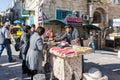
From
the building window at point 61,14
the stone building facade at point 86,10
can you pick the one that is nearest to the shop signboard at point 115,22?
the stone building facade at point 86,10

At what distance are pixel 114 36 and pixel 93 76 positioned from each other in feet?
61.0

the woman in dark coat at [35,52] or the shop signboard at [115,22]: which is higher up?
the woman in dark coat at [35,52]

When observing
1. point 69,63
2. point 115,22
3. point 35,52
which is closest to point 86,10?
point 115,22

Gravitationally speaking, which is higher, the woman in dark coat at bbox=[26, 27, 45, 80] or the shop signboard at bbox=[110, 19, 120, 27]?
the woman in dark coat at bbox=[26, 27, 45, 80]

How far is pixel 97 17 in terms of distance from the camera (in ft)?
90.0

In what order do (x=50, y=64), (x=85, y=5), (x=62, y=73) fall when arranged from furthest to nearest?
(x=85, y=5), (x=50, y=64), (x=62, y=73)

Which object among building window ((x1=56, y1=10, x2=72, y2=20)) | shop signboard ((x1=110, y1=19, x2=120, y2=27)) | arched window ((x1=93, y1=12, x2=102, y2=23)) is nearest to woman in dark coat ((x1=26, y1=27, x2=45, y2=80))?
building window ((x1=56, y1=10, x2=72, y2=20))

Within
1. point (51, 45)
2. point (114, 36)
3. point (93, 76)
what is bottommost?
point (114, 36)

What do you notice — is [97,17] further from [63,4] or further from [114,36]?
[63,4]

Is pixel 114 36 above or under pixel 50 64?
under

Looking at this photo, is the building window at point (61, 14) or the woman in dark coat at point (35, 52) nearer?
the woman in dark coat at point (35, 52)

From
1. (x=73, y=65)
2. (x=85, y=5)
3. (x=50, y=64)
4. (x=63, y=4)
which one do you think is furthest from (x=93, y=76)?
(x=85, y=5)

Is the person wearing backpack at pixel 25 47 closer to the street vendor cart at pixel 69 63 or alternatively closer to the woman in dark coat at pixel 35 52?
the woman in dark coat at pixel 35 52

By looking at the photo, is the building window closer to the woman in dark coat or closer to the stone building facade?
the stone building facade
